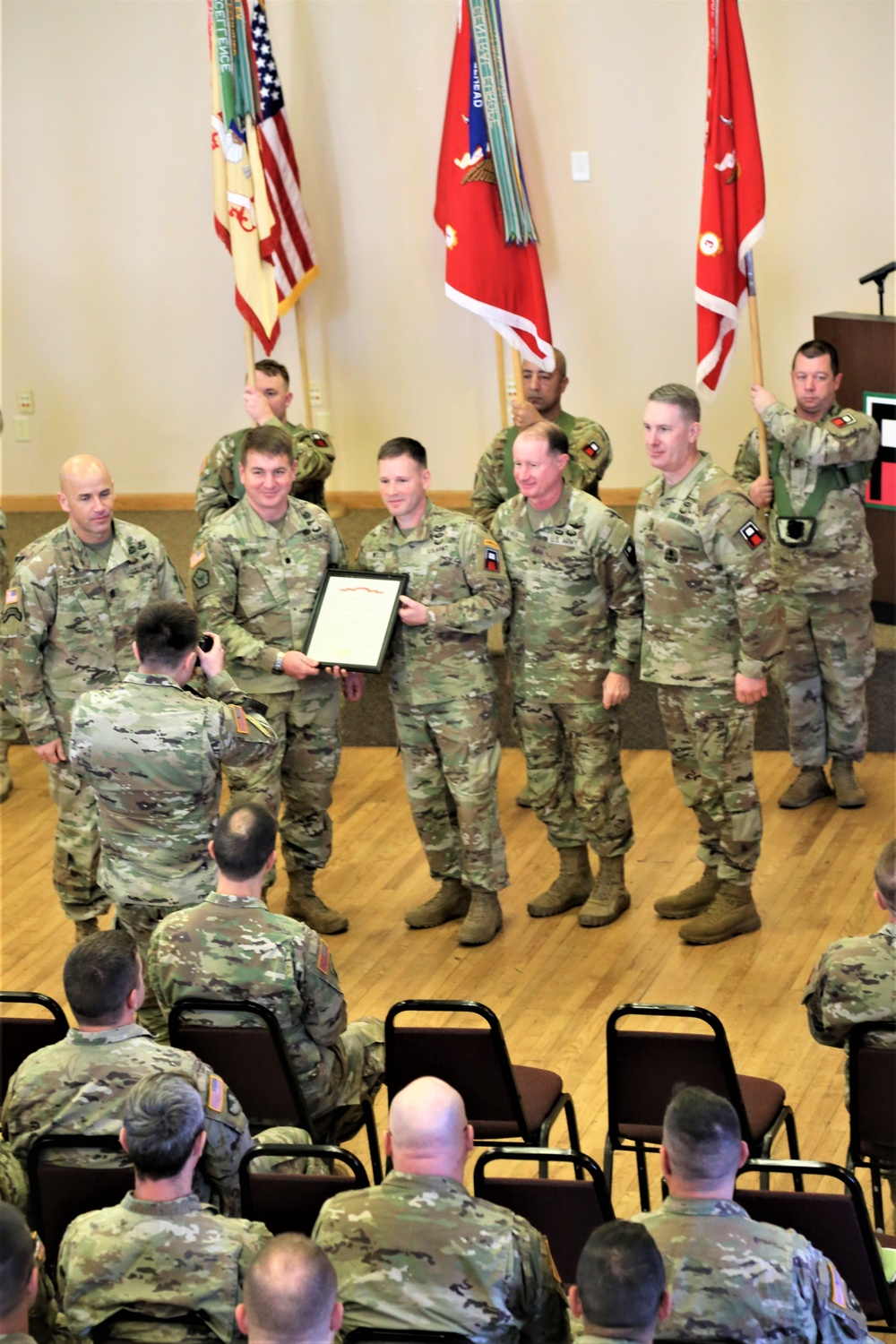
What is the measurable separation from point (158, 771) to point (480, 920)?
68.7 inches

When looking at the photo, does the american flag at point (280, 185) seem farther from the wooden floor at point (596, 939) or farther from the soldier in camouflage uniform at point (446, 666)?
the soldier in camouflage uniform at point (446, 666)

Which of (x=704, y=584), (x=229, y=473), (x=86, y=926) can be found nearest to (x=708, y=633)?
(x=704, y=584)

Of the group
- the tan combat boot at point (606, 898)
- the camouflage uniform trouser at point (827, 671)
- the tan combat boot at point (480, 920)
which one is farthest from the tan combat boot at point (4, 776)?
the camouflage uniform trouser at point (827, 671)

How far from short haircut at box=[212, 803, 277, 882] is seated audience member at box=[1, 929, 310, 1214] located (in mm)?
467

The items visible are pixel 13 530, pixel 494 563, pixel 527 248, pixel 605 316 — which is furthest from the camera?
pixel 13 530

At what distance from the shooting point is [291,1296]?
2.43 metres

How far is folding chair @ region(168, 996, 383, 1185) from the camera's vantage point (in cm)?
371

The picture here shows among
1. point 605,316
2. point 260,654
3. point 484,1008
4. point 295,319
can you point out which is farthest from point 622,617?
point 295,319

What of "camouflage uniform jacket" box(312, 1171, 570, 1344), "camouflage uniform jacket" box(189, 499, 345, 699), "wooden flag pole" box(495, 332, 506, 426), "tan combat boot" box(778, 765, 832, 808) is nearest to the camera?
"camouflage uniform jacket" box(312, 1171, 570, 1344)

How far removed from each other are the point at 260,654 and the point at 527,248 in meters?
3.18

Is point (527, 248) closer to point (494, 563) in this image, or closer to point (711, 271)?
point (711, 271)

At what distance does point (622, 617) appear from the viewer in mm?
5566

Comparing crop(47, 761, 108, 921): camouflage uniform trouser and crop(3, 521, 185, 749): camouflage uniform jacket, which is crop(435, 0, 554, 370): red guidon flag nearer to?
crop(3, 521, 185, 749): camouflage uniform jacket

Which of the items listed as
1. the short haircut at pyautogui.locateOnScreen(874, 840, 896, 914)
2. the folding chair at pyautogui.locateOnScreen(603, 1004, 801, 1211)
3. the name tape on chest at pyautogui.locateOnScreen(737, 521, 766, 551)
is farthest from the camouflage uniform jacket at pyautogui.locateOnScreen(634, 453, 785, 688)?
the folding chair at pyautogui.locateOnScreen(603, 1004, 801, 1211)
